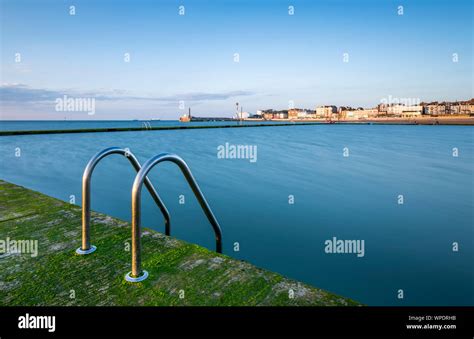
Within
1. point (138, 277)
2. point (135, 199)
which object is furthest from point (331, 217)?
point (135, 199)

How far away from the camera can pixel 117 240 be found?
3504 mm

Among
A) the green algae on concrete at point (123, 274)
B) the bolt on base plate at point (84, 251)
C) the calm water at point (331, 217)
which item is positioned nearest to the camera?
the green algae on concrete at point (123, 274)

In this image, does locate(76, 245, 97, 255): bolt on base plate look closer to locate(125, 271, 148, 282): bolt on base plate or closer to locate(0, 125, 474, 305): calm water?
locate(125, 271, 148, 282): bolt on base plate

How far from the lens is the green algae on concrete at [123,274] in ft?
7.97

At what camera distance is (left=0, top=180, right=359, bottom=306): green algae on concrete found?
2.43 metres

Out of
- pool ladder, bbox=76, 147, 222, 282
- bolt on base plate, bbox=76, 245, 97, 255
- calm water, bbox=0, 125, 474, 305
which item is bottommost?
calm water, bbox=0, 125, 474, 305

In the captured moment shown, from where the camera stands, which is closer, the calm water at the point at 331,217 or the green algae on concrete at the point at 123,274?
the green algae on concrete at the point at 123,274

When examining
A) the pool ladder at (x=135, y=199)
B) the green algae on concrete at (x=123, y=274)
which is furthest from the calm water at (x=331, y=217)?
the pool ladder at (x=135, y=199)

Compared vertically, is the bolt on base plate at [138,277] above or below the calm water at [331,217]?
above

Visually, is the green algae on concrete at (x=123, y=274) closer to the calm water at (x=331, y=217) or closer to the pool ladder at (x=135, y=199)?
the pool ladder at (x=135, y=199)

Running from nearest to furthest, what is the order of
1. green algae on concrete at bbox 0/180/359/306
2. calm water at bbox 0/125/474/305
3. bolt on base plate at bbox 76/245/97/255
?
green algae on concrete at bbox 0/180/359/306
bolt on base plate at bbox 76/245/97/255
calm water at bbox 0/125/474/305

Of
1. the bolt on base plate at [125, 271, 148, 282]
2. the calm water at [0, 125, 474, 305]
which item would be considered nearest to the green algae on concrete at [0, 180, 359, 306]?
the bolt on base plate at [125, 271, 148, 282]
